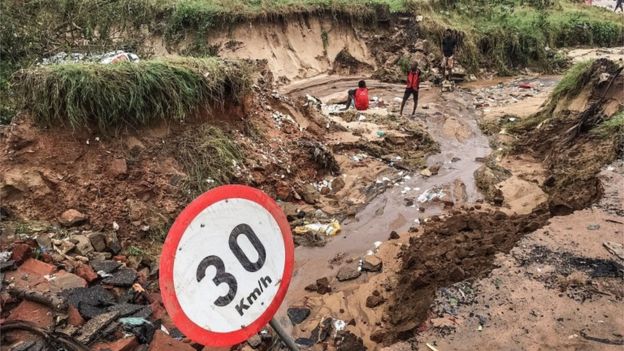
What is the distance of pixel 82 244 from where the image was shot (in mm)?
5254

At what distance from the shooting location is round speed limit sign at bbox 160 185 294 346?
1.65m

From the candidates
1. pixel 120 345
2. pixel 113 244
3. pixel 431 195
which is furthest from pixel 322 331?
pixel 431 195

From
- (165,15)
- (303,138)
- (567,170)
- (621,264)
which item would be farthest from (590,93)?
(165,15)

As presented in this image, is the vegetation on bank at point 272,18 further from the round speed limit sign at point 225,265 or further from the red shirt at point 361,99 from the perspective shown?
the round speed limit sign at point 225,265

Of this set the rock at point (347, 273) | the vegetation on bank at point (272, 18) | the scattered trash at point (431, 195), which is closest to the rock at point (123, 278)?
the rock at point (347, 273)

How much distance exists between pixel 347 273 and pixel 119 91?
381 cm

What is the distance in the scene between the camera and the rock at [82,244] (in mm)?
5160

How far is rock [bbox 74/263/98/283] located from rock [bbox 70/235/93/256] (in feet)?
1.43

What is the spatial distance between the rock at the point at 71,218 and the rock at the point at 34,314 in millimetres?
1820

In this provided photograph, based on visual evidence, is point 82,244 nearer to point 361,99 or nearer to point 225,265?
point 225,265

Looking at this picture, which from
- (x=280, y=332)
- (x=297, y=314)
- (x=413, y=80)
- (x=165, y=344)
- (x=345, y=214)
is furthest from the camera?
(x=413, y=80)

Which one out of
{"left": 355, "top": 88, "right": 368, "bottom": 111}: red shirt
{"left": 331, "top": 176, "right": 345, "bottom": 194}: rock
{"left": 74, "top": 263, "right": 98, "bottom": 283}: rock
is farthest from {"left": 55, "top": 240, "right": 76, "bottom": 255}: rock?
{"left": 355, "top": 88, "right": 368, "bottom": 111}: red shirt

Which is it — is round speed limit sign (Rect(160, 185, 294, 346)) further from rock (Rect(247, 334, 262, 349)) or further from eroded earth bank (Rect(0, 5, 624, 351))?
rock (Rect(247, 334, 262, 349))

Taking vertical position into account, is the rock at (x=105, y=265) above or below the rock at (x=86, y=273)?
below
